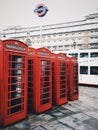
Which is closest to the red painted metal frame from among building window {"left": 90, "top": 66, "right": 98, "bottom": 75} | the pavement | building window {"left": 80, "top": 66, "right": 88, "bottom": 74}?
the pavement

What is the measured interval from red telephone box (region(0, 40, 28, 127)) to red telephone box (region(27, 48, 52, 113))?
716 mm

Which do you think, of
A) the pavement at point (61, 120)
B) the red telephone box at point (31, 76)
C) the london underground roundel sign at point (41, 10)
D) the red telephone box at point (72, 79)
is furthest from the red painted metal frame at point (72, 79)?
the london underground roundel sign at point (41, 10)

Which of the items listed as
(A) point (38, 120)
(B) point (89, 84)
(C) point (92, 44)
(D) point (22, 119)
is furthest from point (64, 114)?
(C) point (92, 44)

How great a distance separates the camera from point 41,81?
6746 mm

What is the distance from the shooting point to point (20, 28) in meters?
74.7

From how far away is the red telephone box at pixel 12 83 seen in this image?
5102mm

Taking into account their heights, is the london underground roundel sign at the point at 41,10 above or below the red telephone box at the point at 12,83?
above

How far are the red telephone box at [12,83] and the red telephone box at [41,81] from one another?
0.72 metres

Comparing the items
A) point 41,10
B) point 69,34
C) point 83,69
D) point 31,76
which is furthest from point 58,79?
point 69,34

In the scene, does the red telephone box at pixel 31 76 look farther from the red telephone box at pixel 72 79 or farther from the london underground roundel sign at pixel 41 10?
the london underground roundel sign at pixel 41 10

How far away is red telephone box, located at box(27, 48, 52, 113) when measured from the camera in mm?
6562

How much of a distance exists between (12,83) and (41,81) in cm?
155

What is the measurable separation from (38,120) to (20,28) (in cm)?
7164

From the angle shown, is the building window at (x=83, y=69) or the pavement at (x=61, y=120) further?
the building window at (x=83, y=69)
